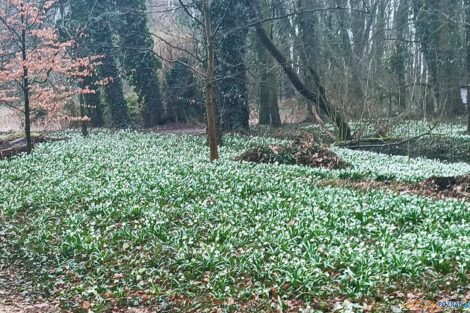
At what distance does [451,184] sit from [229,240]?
644cm

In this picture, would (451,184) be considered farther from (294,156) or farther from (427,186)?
(294,156)

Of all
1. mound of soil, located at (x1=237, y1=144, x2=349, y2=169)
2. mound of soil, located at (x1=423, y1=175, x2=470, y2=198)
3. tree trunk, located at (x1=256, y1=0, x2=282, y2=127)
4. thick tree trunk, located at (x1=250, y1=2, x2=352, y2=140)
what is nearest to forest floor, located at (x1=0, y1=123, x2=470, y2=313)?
mound of soil, located at (x1=423, y1=175, x2=470, y2=198)

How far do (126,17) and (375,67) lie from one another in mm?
14417

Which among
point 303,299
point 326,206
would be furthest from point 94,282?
point 326,206

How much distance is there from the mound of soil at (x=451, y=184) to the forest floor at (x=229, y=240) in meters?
0.03

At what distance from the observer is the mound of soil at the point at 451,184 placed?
34.7ft

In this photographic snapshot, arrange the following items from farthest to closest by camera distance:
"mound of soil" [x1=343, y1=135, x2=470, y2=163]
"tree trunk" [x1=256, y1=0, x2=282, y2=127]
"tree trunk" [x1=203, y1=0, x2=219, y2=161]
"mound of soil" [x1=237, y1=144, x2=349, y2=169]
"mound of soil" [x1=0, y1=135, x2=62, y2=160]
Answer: "tree trunk" [x1=256, y1=0, x2=282, y2=127] → "mound of soil" [x1=343, y1=135, x2=470, y2=163] → "mound of soil" [x1=0, y1=135, x2=62, y2=160] → "mound of soil" [x1=237, y1=144, x2=349, y2=169] → "tree trunk" [x1=203, y1=0, x2=219, y2=161]

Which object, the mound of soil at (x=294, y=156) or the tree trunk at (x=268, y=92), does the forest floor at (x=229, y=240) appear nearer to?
the mound of soil at (x=294, y=156)

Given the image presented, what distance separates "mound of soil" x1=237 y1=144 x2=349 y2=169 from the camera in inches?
564

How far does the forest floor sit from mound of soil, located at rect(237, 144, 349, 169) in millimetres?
2227

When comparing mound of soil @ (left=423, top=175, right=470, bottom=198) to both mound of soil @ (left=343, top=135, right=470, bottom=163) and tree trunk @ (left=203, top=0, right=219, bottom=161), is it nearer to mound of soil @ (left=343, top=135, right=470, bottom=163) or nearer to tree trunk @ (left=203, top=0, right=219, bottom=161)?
tree trunk @ (left=203, top=0, right=219, bottom=161)

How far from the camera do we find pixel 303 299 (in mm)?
5160

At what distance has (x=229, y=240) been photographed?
268 inches

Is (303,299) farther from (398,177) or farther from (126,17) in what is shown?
(126,17)
